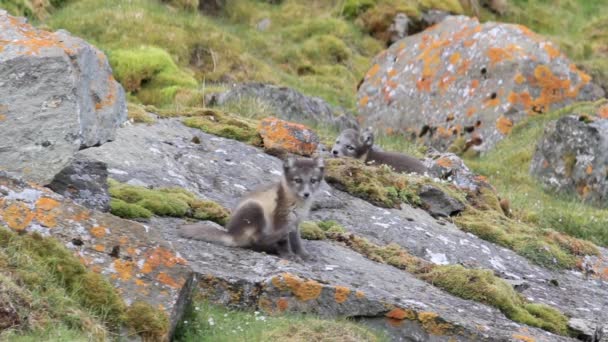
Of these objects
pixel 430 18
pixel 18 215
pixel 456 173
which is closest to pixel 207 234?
pixel 18 215

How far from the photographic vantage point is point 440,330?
29.2 feet

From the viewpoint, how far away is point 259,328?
320 inches

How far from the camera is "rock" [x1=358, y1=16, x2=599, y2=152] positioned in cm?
2414

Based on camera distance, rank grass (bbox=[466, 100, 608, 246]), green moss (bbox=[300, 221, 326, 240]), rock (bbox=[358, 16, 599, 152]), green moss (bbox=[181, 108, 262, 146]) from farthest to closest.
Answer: rock (bbox=[358, 16, 599, 152]) → grass (bbox=[466, 100, 608, 246]) → green moss (bbox=[181, 108, 262, 146]) → green moss (bbox=[300, 221, 326, 240])

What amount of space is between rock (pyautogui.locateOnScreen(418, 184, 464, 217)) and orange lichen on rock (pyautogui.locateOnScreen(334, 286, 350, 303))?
15.9ft

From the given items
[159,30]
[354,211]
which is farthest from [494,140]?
[354,211]

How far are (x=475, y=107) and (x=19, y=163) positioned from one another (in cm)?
1742

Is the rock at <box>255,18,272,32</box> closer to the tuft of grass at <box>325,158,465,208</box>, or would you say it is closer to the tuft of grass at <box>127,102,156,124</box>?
the tuft of grass at <box>127,102,156,124</box>

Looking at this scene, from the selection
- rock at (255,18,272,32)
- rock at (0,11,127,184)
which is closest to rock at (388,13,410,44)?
rock at (255,18,272,32)

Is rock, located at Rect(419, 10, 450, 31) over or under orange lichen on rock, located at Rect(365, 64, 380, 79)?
over

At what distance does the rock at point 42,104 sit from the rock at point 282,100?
953 centimetres

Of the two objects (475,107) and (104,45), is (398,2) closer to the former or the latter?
(475,107)

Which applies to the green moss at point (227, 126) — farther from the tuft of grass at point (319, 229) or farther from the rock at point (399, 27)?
the rock at point (399, 27)

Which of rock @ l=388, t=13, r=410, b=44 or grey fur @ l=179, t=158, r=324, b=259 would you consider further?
rock @ l=388, t=13, r=410, b=44
